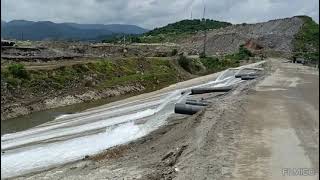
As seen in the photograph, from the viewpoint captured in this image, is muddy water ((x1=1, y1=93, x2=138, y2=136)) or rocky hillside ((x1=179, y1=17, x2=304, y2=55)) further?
rocky hillside ((x1=179, y1=17, x2=304, y2=55))

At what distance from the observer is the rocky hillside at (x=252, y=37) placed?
104 m

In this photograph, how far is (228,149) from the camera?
14.5 metres

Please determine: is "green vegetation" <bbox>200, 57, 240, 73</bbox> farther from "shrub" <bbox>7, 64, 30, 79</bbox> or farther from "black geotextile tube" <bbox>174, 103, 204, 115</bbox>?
"black geotextile tube" <bbox>174, 103, 204, 115</bbox>

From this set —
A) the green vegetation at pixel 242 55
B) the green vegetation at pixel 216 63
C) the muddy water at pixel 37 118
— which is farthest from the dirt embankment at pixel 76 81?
the green vegetation at pixel 242 55

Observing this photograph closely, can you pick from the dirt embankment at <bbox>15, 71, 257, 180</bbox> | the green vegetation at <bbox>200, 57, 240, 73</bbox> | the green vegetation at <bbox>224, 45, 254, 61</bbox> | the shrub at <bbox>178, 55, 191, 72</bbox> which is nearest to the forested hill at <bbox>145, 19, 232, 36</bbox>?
the green vegetation at <bbox>224, 45, 254, 61</bbox>

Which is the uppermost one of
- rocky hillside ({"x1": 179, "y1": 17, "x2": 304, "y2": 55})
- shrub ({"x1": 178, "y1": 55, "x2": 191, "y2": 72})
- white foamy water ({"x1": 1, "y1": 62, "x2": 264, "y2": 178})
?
rocky hillside ({"x1": 179, "y1": 17, "x2": 304, "y2": 55})

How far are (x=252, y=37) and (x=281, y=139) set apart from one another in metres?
99.9

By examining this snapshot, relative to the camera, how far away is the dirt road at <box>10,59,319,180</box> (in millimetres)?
11836

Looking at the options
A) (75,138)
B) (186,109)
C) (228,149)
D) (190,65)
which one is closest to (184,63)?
(190,65)

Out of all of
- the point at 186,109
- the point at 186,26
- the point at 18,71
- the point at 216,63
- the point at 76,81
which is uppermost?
the point at 186,26

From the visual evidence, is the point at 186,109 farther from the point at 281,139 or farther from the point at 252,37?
the point at 252,37

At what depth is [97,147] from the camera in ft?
72.7

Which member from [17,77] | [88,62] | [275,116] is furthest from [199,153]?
[88,62]

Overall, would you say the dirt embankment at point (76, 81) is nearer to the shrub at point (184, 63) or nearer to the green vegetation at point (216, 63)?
the shrub at point (184, 63)
